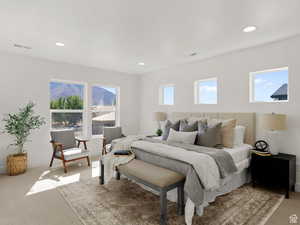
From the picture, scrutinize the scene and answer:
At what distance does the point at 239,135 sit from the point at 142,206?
215 centimetres

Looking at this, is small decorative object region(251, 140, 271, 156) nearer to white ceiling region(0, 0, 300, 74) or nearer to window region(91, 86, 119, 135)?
white ceiling region(0, 0, 300, 74)

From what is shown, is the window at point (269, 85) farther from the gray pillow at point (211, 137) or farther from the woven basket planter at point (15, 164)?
the woven basket planter at point (15, 164)

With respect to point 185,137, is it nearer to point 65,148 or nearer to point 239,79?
point 239,79

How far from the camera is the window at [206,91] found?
4.05 metres

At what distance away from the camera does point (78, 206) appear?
2340mm

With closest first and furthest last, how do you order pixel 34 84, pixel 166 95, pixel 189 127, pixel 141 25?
pixel 141 25, pixel 189 127, pixel 34 84, pixel 166 95

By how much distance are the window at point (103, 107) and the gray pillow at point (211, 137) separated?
324cm

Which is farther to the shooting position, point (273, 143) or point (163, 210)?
point (273, 143)

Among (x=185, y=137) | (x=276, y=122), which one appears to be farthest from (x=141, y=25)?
Answer: (x=276, y=122)

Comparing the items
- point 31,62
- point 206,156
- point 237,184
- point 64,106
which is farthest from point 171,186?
point 31,62

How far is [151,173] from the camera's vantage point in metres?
2.23

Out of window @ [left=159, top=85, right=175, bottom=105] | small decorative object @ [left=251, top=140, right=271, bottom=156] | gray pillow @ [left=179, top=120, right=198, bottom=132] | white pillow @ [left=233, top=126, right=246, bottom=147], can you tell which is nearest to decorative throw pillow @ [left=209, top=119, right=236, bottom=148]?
white pillow @ [left=233, top=126, right=246, bottom=147]

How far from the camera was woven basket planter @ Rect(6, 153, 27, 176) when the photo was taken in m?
3.46

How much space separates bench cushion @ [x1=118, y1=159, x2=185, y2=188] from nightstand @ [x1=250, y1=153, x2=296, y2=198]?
154 cm
